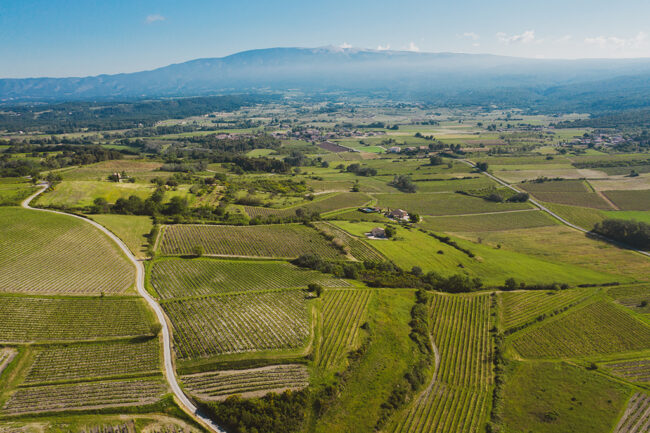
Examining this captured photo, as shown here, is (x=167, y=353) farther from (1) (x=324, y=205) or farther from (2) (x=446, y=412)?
(1) (x=324, y=205)

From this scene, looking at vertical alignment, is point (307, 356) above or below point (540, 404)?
above

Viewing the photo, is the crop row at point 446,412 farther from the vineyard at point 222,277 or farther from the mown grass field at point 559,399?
the vineyard at point 222,277

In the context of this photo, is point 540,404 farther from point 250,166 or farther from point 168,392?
point 250,166

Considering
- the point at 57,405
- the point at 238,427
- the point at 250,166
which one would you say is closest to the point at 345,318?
the point at 238,427

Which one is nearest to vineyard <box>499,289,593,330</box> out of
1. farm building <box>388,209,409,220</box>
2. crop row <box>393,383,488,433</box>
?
crop row <box>393,383,488,433</box>

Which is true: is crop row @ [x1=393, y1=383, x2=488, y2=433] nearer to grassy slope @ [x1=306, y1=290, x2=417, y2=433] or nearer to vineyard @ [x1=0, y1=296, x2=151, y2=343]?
grassy slope @ [x1=306, y1=290, x2=417, y2=433]

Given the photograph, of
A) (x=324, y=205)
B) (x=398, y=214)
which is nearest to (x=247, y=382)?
(x=398, y=214)
